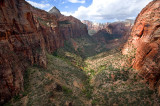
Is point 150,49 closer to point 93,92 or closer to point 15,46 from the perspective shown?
point 93,92

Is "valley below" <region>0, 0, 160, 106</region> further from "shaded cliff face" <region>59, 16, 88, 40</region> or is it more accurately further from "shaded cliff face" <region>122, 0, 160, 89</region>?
"shaded cliff face" <region>59, 16, 88, 40</region>

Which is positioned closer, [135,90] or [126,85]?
[135,90]

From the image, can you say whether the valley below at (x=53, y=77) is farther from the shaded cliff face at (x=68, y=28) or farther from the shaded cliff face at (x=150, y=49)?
the shaded cliff face at (x=68, y=28)

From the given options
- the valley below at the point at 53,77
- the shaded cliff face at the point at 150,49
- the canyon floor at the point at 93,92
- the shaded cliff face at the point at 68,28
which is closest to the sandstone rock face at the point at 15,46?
the valley below at the point at 53,77

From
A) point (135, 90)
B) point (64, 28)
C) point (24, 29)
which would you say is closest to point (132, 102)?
point (135, 90)

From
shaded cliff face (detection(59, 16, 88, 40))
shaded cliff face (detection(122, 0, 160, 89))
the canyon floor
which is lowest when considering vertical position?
the canyon floor

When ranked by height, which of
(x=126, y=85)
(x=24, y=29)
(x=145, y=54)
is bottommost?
(x=126, y=85)

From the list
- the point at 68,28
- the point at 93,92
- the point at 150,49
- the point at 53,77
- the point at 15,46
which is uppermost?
the point at 68,28

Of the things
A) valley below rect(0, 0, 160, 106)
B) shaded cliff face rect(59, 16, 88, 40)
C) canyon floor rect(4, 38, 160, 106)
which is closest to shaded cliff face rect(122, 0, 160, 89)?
valley below rect(0, 0, 160, 106)

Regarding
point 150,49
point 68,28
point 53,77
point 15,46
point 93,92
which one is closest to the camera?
point 15,46

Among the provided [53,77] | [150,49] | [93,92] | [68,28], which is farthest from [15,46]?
[68,28]

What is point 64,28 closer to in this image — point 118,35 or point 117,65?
point 117,65

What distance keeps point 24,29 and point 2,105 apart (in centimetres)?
1943

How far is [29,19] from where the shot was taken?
27.9 meters
